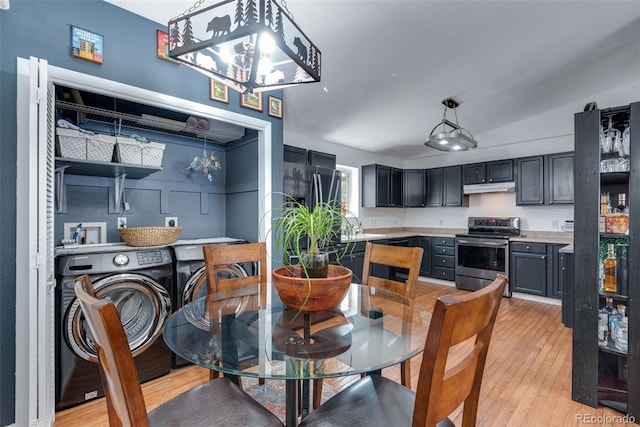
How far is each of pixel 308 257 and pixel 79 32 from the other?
6.39 ft

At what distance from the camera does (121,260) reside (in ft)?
6.64

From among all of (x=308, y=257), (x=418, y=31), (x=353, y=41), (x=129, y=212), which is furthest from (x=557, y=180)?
(x=129, y=212)

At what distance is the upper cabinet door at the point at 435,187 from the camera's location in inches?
218

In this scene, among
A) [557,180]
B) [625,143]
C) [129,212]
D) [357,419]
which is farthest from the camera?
[557,180]

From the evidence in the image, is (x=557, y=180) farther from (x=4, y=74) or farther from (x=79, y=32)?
(x=4, y=74)

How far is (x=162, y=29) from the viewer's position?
214 cm

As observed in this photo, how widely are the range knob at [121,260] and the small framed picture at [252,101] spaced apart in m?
1.51

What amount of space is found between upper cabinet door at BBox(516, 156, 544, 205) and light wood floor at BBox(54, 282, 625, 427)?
1957mm

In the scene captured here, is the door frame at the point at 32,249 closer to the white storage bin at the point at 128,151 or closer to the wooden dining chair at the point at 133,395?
the white storage bin at the point at 128,151

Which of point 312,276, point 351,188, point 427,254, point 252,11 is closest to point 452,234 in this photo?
point 427,254

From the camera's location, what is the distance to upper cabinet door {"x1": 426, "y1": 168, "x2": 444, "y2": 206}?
5.54 meters

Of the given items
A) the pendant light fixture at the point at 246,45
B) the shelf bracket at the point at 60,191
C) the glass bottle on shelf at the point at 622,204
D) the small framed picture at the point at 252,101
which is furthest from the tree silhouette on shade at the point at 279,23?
the glass bottle on shelf at the point at 622,204

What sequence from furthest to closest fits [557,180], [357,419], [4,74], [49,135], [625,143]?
1. [557,180]
2. [625,143]
3. [49,135]
4. [4,74]
5. [357,419]

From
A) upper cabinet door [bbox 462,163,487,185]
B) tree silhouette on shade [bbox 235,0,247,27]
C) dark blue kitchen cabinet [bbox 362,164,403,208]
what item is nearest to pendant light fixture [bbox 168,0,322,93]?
tree silhouette on shade [bbox 235,0,247,27]
